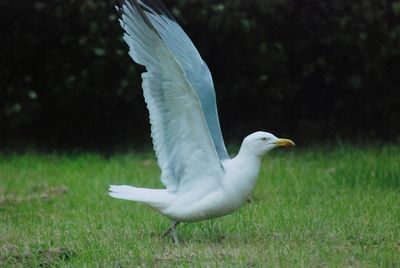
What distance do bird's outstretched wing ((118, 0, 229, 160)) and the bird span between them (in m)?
0.02

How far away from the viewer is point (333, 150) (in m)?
10.7

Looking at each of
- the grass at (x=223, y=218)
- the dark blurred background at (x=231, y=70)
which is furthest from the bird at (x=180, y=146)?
the dark blurred background at (x=231, y=70)

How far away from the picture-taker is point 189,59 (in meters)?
6.39

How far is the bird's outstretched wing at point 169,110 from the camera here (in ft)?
18.5

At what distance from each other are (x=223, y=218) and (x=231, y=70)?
4.95 metres

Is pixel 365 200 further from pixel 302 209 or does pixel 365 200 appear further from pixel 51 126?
pixel 51 126

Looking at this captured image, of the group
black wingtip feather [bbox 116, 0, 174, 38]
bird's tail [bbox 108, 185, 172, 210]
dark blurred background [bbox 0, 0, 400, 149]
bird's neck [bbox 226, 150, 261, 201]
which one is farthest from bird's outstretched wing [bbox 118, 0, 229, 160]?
dark blurred background [bbox 0, 0, 400, 149]

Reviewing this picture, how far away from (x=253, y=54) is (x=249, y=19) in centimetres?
49

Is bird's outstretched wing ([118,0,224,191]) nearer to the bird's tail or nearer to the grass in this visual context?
the bird's tail

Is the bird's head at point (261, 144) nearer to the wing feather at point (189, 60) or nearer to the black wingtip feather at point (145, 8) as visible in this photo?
the wing feather at point (189, 60)

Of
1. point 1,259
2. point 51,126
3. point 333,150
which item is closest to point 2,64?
point 51,126

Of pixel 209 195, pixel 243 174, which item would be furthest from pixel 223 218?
pixel 243 174

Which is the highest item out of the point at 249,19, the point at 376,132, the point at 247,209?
the point at 249,19

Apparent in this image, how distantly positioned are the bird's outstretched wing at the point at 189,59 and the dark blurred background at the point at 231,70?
4.41 m
